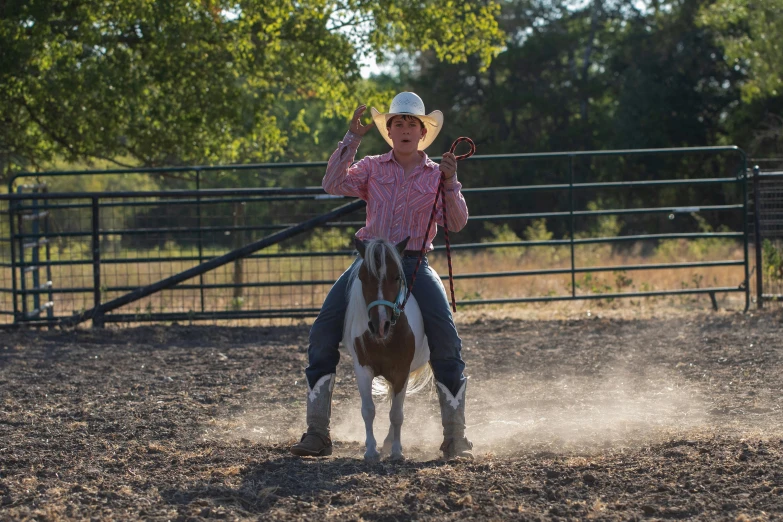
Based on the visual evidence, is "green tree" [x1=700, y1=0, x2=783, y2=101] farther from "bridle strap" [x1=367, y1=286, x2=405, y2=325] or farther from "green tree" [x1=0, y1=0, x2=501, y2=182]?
"bridle strap" [x1=367, y1=286, x2=405, y2=325]

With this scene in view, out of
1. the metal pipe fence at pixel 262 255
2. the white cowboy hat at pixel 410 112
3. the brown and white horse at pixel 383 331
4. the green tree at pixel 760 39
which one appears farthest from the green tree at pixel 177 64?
the brown and white horse at pixel 383 331

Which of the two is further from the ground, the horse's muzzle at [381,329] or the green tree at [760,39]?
the green tree at [760,39]

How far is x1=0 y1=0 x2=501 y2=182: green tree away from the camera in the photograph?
11320mm

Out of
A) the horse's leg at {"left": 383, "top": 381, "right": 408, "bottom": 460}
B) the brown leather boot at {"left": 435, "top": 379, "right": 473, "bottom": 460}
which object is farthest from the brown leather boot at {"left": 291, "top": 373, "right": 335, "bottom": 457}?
the brown leather boot at {"left": 435, "top": 379, "right": 473, "bottom": 460}

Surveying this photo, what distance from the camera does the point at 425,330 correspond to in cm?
466

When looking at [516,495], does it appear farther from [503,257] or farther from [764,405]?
[503,257]

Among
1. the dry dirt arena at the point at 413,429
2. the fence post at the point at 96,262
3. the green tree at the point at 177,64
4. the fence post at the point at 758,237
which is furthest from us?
the green tree at the point at 177,64

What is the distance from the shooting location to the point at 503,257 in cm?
1489

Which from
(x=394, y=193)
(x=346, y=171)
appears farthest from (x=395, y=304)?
(x=346, y=171)

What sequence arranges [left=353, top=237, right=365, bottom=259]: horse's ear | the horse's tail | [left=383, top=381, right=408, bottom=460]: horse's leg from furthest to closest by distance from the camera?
1. the horse's tail
2. [left=383, top=381, right=408, bottom=460]: horse's leg
3. [left=353, top=237, right=365, bottom=259]: horse's ear

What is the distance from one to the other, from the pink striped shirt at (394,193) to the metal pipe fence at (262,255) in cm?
286

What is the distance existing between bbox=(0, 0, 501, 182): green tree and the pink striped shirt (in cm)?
769

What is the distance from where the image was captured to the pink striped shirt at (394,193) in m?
4.51

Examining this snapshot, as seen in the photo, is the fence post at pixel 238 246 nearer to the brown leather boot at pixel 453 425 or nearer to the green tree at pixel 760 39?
the brown leather boot at pixel 453 425
